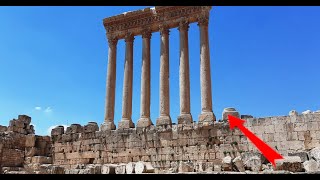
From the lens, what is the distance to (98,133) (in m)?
21.5

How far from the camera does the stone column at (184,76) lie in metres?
20.1

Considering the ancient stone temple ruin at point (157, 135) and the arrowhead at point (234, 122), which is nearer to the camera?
the ancient stone temple ruin at point (157, 135)

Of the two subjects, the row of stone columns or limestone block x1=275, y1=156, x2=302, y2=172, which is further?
the row of stone columns

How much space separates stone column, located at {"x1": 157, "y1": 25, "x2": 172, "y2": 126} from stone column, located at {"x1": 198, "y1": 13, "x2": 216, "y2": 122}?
92.0 inches

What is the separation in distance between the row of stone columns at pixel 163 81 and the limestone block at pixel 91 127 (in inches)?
27.9

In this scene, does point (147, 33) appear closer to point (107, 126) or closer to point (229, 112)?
point (107, 126)

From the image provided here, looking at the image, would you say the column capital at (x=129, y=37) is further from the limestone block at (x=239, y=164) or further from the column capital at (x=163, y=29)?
the limestone block at (x=239, y=164)

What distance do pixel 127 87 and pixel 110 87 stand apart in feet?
4.55

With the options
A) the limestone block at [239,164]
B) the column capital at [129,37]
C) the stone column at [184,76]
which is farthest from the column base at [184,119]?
the column capital at [129,37]

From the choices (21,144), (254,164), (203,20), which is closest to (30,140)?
(21,144)

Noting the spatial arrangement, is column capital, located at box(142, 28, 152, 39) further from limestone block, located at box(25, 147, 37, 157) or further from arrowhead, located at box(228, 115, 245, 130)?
limestone block, located at box(25, 147, 37, 157)

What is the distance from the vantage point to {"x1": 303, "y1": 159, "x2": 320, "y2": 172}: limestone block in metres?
12.1

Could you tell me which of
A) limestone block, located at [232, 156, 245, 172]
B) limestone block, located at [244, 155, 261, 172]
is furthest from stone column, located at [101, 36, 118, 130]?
limestone block, located at [244, 155, 261, 172]
